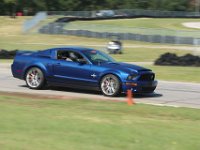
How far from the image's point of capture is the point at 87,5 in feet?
431

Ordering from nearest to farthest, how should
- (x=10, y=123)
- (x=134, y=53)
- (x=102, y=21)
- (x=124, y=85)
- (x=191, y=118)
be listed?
(x=10, y=123), (x=191, y=118), (x=124, y=85), (x=134, y=53), (x=102, y=21)

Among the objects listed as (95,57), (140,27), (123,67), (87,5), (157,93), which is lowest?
(157,93)

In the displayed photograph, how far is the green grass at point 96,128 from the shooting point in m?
6.64

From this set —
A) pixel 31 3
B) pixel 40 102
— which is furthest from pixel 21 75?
pixel 31 3

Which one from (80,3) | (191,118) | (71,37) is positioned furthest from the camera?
(80,3)

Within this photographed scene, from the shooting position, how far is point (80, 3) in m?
130

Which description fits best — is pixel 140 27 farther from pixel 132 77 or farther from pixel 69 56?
pixel 132 77

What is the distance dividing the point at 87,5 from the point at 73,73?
117 metres

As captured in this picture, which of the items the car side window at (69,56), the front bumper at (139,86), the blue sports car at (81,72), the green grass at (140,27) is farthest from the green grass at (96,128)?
the green grass at (140,27)

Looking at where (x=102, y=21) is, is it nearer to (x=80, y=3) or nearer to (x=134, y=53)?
(x=134, y=53)

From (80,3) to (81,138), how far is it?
12385 centimetres

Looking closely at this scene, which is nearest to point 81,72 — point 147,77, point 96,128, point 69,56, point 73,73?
point 73,73

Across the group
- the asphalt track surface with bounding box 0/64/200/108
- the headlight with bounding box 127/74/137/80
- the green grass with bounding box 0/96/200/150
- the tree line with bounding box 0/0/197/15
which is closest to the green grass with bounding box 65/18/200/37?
the asphalt track surface with bounding box 0/64/200/108

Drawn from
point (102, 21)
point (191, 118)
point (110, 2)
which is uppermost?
point (110, 2)
